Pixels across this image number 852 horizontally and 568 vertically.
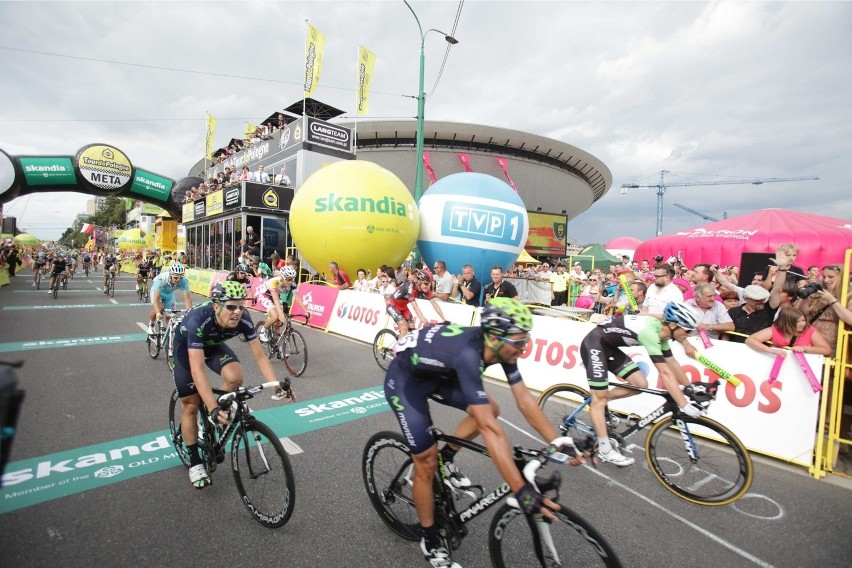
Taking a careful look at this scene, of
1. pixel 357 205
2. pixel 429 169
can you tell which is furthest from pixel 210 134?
pixel 357 205

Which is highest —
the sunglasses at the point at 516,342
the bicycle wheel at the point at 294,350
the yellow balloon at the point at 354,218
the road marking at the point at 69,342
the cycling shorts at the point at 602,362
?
the yellow balloon at the point at 354,218

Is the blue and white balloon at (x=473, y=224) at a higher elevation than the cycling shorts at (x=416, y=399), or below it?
higher

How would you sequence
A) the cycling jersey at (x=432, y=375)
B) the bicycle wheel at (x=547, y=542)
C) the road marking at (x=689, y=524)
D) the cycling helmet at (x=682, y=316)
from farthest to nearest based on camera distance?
the cycling helmet at (x=682, y=316) → the road marking at (x=689, y=524) → the cycling jersey at (x=432, y=375) → the bicycle wheel at (x=547, y=542)

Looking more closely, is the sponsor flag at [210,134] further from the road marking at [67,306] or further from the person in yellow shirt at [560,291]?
the person in yellow shirt at [560,291]

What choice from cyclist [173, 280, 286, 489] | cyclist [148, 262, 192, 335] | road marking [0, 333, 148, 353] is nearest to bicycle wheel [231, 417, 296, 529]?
cyclist [173, 280, 286, 489]

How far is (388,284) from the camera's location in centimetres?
1039

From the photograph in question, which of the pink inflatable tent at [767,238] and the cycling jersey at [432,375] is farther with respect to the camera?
the pink inflatable tent at [767,238]

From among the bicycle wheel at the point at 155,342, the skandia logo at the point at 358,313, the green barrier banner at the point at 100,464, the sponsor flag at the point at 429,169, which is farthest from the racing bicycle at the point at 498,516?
the sponsor flag at the point at 429,169

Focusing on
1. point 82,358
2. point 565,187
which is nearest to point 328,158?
point 82,358

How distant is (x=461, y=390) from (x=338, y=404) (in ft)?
11.6

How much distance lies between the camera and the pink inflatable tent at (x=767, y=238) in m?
12.6

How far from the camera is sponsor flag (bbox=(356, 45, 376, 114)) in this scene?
20.2 m

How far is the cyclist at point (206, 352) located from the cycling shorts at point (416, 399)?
1132 mm

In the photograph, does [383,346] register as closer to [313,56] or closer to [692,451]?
[692,451]
